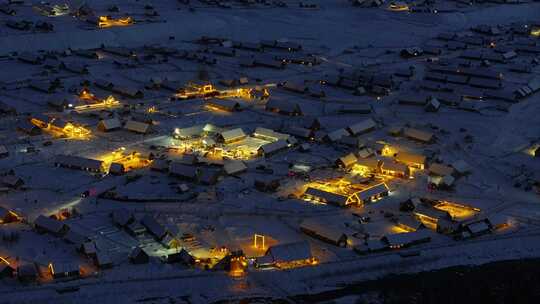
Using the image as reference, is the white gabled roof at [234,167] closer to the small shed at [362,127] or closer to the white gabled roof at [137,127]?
the white gabled roof at [137,127]

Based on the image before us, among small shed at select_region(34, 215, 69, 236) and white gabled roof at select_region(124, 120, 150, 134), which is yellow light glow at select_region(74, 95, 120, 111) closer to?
white gabled roof at select_region(124, 120, 150, 134)

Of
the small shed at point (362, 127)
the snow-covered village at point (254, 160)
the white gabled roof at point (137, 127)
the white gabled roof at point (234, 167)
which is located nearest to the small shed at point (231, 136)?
the snow-covered village at point (254, 160)

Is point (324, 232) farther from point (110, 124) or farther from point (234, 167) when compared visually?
point (110, 124)

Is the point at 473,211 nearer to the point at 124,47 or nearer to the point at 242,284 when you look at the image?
the point at 242,284

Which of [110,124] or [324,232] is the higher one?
[110,124]

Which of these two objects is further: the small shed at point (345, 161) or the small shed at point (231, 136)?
the small shed at point (231, 136)

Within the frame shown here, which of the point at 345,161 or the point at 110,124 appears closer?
the point at 345,161

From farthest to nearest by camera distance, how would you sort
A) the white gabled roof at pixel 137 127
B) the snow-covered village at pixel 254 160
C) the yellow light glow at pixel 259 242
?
the white gabled roof at pixel 137 127 → the yellow light glow at pixel 259 242 → the snow-covered village at pixel 254 160

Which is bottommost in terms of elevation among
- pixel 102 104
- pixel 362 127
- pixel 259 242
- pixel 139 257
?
pixel 259 242

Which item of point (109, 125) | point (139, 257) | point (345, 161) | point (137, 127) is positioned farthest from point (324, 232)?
point (109, 125)

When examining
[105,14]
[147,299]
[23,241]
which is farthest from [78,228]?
[105,14]
